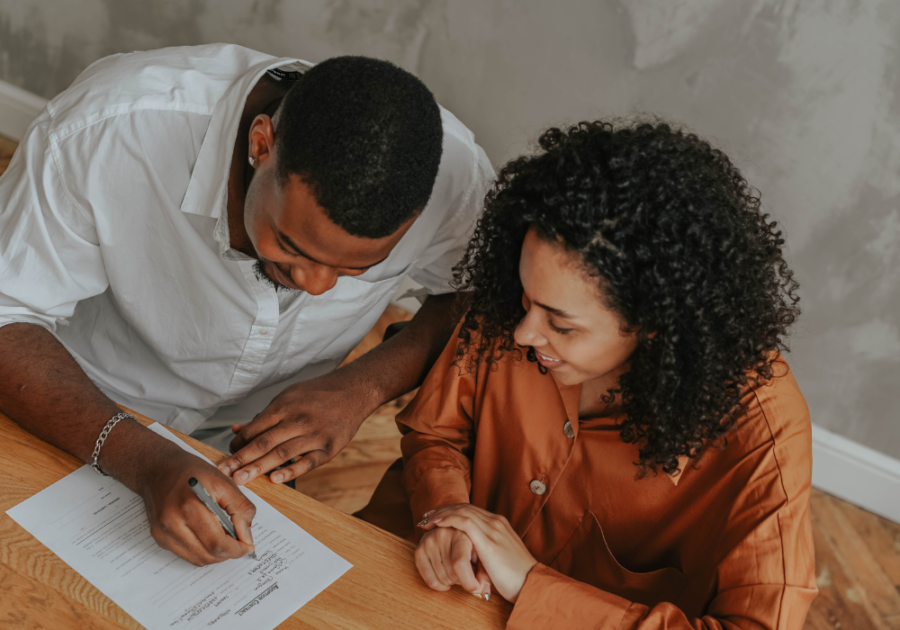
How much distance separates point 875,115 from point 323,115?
1.50 m

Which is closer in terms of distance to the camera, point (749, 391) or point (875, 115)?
point (749, 391)

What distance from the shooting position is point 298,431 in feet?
3.78

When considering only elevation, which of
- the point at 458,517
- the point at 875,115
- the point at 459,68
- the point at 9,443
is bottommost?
the point at 9,443

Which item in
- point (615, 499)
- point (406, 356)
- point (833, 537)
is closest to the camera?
point (615, 499)

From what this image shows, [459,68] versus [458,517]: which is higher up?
[459,68]

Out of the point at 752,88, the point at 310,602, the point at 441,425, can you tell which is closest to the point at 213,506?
the point at 310,602

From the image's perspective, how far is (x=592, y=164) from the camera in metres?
0.99

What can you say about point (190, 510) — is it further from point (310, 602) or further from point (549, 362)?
point (549, 362)

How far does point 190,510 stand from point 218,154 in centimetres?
59

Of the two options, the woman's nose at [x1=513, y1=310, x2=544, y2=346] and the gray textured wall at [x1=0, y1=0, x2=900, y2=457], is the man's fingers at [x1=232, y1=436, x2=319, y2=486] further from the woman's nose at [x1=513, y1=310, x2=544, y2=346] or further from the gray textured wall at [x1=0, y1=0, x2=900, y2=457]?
the gray textured wall at [x1=0, y1=0, x2=900, y2=457]

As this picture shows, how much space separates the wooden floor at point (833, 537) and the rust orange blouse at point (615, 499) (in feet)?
2.92

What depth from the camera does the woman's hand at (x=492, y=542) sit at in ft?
3.11

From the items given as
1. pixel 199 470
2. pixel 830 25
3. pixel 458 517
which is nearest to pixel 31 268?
pixel 199 470

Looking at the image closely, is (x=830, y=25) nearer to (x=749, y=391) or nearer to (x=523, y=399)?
(x=749, y=391)
